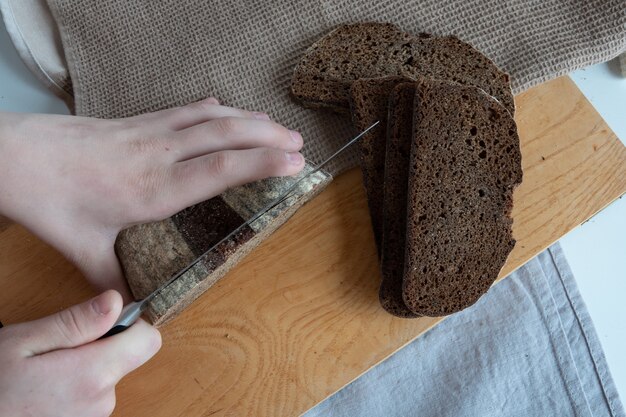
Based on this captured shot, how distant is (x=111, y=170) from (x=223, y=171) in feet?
0.55

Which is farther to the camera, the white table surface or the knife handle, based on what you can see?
the white table surface

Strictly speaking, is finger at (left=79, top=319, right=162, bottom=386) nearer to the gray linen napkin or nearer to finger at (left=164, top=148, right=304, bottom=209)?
finger at (left=164, top=148, right=304, bottom=209)

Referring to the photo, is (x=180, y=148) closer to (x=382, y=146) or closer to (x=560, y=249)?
(x=382, y=146)

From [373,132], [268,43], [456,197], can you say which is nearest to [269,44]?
[268,43]

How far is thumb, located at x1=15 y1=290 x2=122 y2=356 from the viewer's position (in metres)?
0.67

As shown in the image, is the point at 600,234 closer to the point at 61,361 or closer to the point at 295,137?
the point at 295,137

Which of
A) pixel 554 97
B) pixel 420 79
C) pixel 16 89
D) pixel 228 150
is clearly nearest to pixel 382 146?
pixel 420 79

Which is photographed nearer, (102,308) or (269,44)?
(102,308)

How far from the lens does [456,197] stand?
2.68 feet

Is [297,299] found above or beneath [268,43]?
beneath

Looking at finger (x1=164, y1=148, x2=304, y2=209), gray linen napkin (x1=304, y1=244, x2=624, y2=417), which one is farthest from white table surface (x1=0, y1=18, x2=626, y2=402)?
finger (x1=164, y1=148, x2=304, y2=209)

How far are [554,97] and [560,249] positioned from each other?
295mm

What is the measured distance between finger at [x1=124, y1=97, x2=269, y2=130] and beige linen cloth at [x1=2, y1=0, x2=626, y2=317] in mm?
61

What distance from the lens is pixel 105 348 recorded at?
694 millimetres
